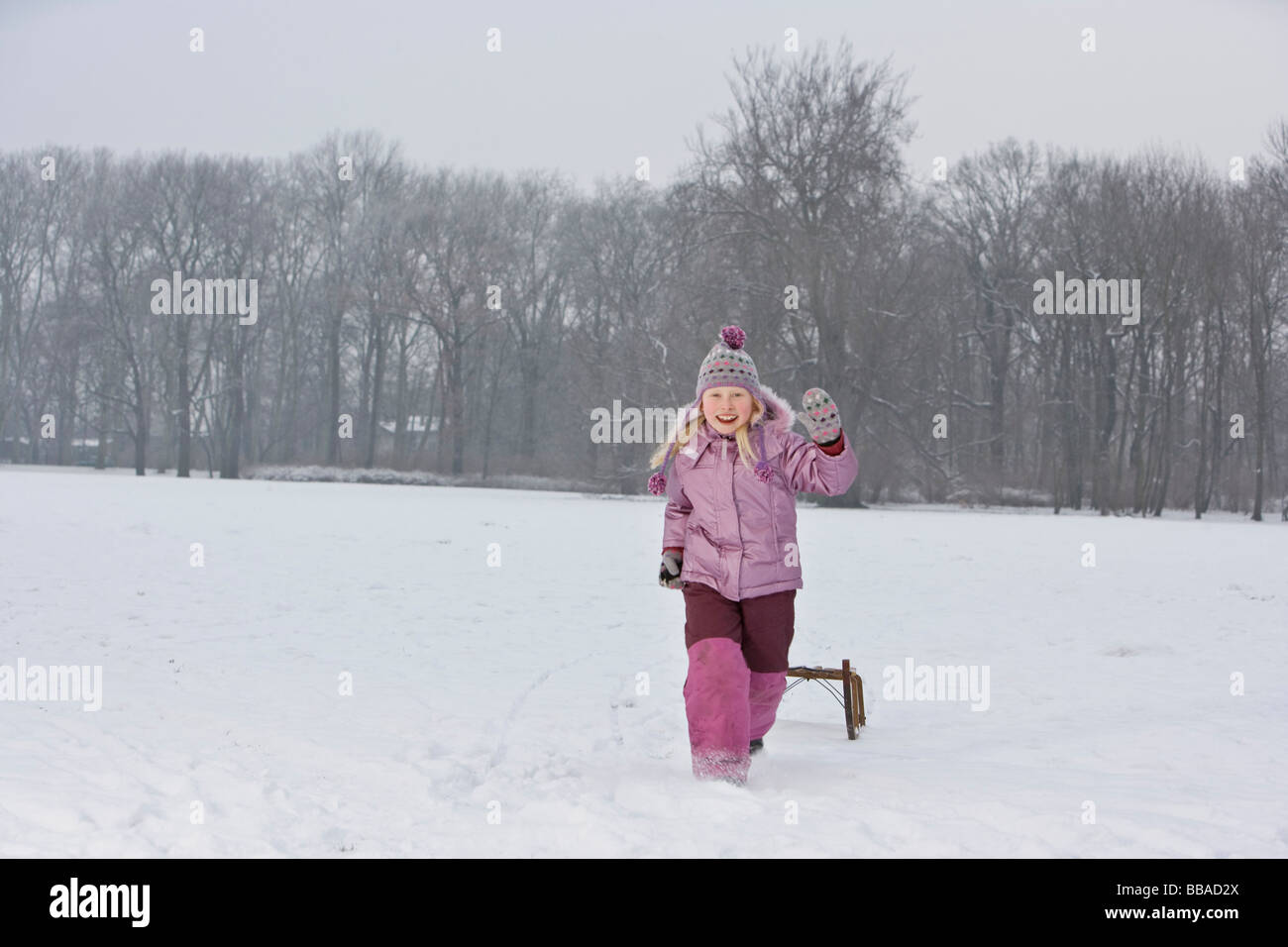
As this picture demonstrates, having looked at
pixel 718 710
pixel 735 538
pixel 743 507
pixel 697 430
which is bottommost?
pixel 718 710

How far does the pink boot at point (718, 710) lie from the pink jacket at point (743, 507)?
0.90ft

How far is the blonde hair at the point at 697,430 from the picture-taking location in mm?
5199

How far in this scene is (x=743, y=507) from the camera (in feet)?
17.0

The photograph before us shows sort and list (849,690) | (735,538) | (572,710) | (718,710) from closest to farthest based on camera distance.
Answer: (718,710), (735,538), (849,690), (572,710)

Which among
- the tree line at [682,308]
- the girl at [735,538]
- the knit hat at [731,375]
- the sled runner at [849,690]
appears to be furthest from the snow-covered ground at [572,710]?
the tree line at [682,308]

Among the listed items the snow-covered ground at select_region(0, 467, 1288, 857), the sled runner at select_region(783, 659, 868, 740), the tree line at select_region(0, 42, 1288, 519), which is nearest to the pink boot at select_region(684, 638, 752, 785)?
the snow-covered ground at select_region(0, 467, 1288, 857)

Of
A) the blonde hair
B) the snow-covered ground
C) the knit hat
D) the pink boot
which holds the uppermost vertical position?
the knit hat

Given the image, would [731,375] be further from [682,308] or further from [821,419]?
[682,308]

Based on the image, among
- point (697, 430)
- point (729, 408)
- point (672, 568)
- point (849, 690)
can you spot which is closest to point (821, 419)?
point (729, 408)

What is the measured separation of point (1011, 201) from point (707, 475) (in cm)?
4178

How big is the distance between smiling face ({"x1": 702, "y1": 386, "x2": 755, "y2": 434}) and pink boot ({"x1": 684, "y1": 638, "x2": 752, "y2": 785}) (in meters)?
0.97

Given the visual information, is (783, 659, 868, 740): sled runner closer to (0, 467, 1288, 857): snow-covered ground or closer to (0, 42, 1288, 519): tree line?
(0, 467, 1288, 857): snow-covered ground

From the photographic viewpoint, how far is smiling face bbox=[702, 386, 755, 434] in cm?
523

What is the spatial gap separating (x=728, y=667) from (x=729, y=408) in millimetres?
1167
